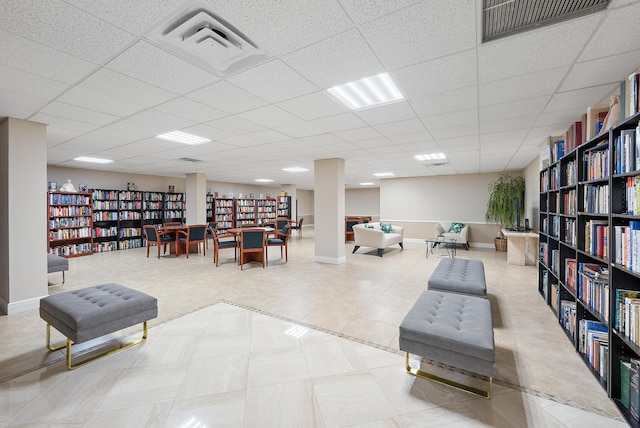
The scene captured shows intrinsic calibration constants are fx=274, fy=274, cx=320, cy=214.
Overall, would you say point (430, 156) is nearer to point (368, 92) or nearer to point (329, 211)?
point (329, 211)

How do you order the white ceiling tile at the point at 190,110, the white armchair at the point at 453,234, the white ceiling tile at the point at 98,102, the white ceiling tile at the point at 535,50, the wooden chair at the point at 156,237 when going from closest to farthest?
the white ceiling tile at the point at 535,50 → the white ceiling tile at the point at 98,102 → the white ceiling tile at the point at 190,110 → the wooden chair at the point at 156,237 → the white armchair at the point at 453,234

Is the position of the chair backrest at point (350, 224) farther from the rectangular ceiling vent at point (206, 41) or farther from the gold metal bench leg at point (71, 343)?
the rectangular ceiling vent at point (206, 41)

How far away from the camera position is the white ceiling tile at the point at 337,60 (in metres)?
1.88

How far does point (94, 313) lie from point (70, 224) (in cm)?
693

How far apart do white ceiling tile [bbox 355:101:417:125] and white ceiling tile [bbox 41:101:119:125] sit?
3.10 meters

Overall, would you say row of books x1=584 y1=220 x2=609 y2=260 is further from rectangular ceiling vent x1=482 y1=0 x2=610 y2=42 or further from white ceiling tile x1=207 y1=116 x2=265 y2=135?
white ceiling tile x1=207 y1=116 x2=265 y2=135

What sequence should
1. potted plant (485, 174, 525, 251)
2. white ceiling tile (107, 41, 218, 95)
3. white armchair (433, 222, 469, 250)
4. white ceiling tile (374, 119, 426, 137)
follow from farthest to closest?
white armchair (433, 222, 469, 250)
potted plant (485, 174, 525, 251)
white ceiling tile (374, 119, 426, 137)
white ceiling tile (107, 41, 218, 95)

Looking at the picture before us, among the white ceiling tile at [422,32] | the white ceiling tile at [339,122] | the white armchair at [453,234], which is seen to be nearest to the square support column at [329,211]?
the white ceiling tile at [339,122]

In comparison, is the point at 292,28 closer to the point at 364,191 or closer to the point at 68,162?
the point at 68,162

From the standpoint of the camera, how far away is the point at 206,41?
6.03 ft

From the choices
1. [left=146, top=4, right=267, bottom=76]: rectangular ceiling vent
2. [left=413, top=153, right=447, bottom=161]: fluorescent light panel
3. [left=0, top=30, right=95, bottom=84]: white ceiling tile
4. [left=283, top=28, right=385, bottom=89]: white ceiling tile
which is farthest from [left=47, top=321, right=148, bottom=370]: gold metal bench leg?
[left=413, top=153, right=447, bottom=161]: fluorescent light panel

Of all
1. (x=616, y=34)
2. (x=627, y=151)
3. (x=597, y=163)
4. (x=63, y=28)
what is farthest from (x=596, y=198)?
(x=63, y=28)

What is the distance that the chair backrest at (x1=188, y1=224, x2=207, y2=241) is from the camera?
7.07m

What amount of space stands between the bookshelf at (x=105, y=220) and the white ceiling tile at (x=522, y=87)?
31.7ft
